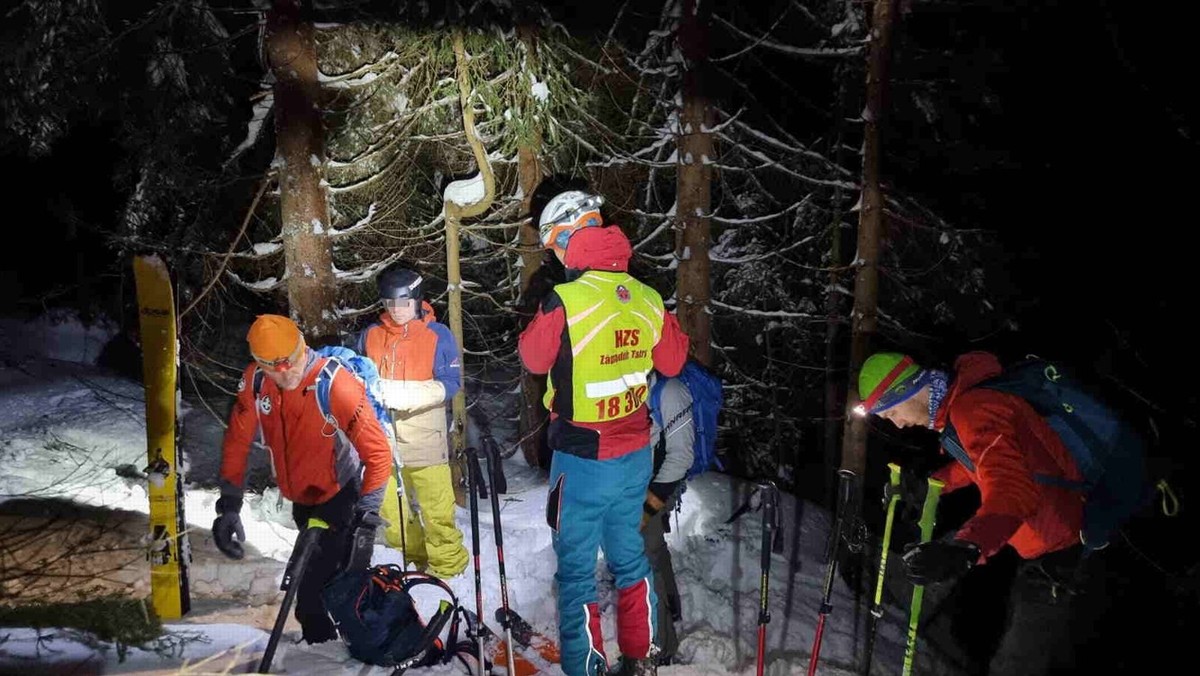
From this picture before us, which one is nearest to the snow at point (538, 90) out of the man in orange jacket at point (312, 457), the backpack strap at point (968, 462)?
the man in orange jacket at point (312, 457)

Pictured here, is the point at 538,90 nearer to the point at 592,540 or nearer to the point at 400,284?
the point at 400,284

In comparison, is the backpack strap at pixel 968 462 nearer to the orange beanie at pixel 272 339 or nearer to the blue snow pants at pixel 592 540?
the blue snow pants at pixel 592 540

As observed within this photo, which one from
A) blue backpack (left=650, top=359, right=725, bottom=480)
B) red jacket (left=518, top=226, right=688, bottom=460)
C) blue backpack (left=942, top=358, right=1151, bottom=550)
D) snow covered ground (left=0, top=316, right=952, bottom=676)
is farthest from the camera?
blue backpack (left=650, top=359, right=725, bottom=480)

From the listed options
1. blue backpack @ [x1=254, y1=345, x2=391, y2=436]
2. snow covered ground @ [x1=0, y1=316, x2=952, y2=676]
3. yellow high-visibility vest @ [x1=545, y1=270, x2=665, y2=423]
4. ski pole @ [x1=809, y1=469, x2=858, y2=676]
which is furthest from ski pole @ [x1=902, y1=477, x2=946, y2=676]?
blue backpack @ [x1=254, y1=345, x2=391, y2=436]

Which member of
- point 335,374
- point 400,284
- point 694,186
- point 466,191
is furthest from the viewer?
point 694,186

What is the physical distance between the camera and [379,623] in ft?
14.9

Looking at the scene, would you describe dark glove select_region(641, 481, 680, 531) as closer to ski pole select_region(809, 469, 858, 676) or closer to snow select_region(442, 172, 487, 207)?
ski pole select_region(809, 469, 858, 676)

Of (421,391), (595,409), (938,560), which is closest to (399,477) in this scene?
(421,391)

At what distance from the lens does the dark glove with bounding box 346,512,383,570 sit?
Answer: 15.0 ft

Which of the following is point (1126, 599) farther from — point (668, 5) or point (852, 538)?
point (668, 5)

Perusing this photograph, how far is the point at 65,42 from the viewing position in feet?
24.9

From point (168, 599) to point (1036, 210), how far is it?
1664cm

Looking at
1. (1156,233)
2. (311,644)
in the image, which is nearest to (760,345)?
(1156,233)

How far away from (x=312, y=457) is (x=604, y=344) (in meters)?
2.22
